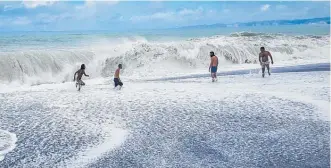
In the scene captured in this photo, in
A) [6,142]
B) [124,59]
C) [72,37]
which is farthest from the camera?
[72,37]

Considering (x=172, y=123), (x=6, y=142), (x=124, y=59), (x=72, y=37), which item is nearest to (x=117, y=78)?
(x=172, y=123)

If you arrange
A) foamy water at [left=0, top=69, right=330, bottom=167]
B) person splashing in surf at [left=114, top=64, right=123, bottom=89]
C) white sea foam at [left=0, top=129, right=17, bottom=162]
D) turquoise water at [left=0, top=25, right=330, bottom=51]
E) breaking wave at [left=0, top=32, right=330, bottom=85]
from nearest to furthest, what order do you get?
foamy water at [left=0, top=69, right=330, bottom=167] → white sea foam at [left=0, top=129, right=17, bottom=162] → person splashing in surf at [left=114, top=64, right=123, bottom=89] → breaking wave at [left=0, top=32, right=330, bottom=85] → turquoise water at [left=0, top=25, right=330, bottom=51]

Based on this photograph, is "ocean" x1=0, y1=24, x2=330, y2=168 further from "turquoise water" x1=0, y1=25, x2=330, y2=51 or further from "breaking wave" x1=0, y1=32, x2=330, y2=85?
"turquoise water" x1=0, y1=25, x2=330, y2=51

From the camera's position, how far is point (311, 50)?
3612 cm

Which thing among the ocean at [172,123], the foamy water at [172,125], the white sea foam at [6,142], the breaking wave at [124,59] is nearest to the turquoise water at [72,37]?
the breaking wave at [124,59]

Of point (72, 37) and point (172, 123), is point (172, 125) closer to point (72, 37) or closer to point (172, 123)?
point (172, 123)

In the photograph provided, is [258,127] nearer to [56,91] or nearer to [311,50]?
[56,91]

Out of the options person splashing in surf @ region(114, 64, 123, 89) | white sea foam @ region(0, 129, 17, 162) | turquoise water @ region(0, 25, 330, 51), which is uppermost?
turquoise water @ region(0, 25, 330, 51)

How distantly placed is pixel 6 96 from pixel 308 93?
11.8 m

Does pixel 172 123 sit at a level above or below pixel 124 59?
below

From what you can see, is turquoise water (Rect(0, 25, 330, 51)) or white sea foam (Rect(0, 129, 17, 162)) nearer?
white sea foam (Rect(0, 129, 17, 162))

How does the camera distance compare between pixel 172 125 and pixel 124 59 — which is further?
pixel 124 59

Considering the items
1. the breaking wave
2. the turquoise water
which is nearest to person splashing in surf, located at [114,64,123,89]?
the breaking wave

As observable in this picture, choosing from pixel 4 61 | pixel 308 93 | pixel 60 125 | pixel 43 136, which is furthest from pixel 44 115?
pixel 4 61
